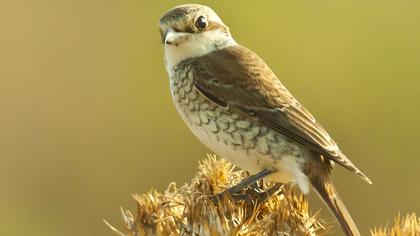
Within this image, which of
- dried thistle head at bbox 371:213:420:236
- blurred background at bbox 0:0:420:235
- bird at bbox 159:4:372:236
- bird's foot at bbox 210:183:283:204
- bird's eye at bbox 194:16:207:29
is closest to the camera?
dried thistle head at bbox 371:213:420:236

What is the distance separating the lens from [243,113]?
504 cm

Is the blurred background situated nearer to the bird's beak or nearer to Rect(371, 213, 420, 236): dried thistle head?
the bird's beak

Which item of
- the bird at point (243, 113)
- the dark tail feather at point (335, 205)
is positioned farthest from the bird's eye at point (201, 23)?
the dark tail feather at point (335, 205)

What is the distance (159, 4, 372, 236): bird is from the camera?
489cm

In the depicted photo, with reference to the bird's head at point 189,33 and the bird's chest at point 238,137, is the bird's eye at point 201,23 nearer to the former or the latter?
the bird's head at point 189,33

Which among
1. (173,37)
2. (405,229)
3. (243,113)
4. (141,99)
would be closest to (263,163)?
(243,113)

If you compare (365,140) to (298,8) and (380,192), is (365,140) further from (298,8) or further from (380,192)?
(298,8)

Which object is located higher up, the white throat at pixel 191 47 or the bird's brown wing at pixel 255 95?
the white throat at pixel 191 47

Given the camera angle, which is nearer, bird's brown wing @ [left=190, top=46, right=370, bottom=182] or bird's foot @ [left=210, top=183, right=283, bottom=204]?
bird's foot @ [left=210, top=183, right=283, bottom=204]

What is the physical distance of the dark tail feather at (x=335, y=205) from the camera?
15.2ft

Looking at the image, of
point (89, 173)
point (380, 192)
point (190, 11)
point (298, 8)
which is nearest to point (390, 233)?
point (190, 11)

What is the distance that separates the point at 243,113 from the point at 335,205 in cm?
64

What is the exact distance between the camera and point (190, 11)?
527 centimetres

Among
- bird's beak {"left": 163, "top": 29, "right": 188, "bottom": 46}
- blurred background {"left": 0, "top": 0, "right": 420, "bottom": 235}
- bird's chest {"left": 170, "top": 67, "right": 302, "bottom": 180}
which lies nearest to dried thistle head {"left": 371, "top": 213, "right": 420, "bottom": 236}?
bird's chest {"left": 170, "top": 67, "right": 302, "bottom": 180}
